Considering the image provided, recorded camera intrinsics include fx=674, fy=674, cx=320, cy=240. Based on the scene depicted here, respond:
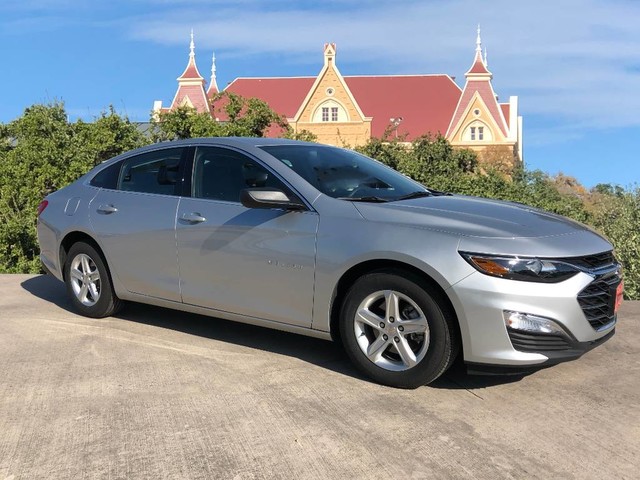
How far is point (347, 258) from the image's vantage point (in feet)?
14.3

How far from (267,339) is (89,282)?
183 cm

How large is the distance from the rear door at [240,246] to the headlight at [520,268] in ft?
3.81

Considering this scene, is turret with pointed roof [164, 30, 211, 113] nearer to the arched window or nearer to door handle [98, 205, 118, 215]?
the arched window

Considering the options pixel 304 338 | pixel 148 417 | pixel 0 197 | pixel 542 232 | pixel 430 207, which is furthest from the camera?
pixel 0 197

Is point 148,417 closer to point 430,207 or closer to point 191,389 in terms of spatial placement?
point 191,389

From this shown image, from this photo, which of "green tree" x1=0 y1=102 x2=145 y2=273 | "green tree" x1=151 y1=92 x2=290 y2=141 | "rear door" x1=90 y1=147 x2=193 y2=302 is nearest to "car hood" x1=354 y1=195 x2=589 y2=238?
"rear door" x1=90 y1=147 x2=193 y2=302

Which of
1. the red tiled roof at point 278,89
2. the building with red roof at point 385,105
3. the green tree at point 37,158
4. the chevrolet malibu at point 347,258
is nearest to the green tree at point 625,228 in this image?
the chevrolet malibu at point 347,258

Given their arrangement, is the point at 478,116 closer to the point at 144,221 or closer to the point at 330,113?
the point at 330,113

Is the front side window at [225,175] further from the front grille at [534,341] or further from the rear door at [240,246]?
the front grille at [534,341]

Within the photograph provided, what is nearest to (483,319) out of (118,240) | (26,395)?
(26,395)

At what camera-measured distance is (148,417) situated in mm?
3861

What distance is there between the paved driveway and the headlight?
795 mm

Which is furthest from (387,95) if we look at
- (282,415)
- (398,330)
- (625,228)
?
(282,415)

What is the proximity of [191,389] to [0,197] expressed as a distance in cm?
860
